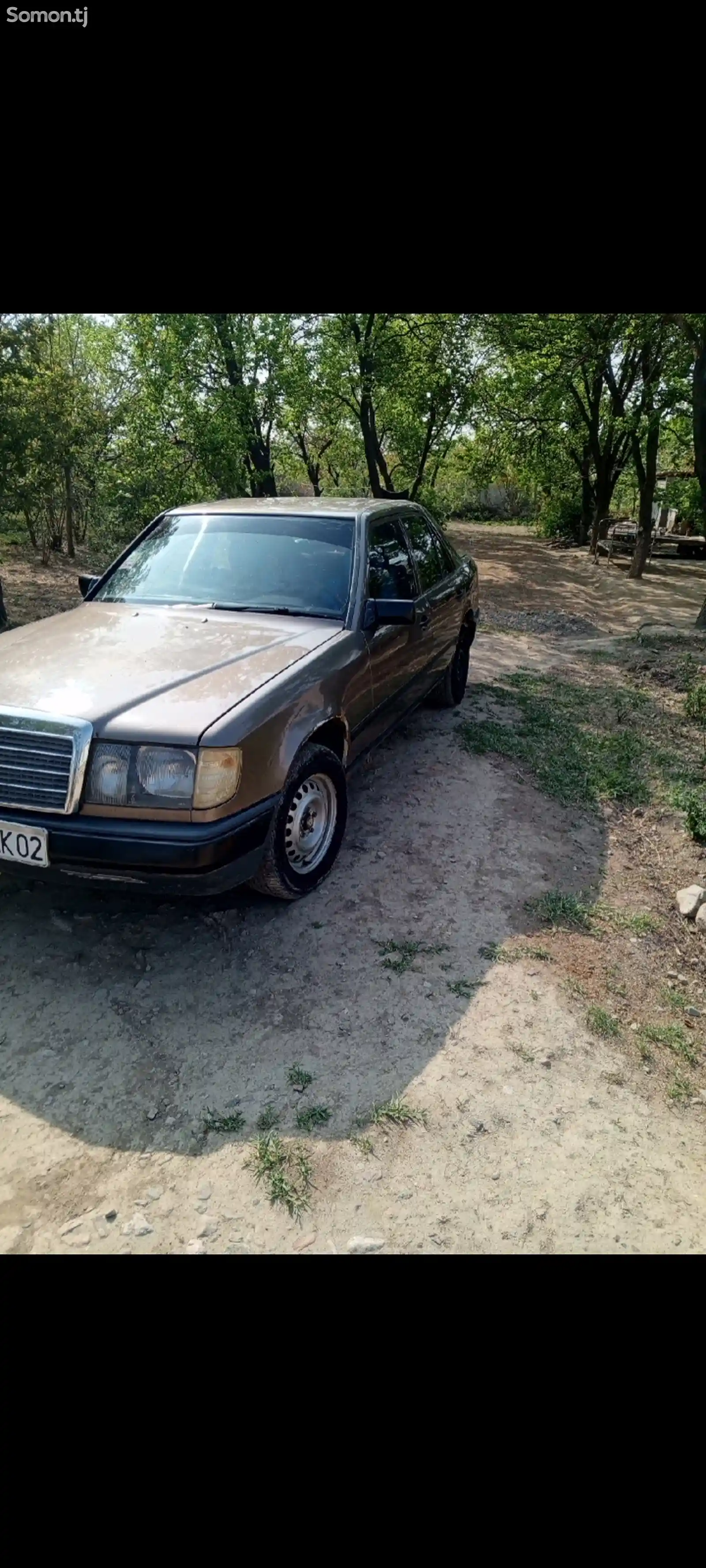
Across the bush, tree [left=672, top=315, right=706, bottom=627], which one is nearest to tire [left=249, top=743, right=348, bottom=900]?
tree [left=672, top=315, right=706, bottom=627]

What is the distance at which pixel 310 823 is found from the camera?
3.42 meters

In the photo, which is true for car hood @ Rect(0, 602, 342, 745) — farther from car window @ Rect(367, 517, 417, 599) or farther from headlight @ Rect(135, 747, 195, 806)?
car window @ Rect(367, 517, 417, 599)

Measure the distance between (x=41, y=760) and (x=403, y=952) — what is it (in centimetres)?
163

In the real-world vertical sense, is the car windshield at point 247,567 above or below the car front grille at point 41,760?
above

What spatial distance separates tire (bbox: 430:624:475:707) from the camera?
5.96 m

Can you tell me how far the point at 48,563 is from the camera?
13.4 m

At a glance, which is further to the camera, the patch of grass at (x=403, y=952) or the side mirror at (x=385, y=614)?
the side mirror at (x=385, y=614)

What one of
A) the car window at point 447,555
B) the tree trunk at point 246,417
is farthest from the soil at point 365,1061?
the tree trunk at point 246,417

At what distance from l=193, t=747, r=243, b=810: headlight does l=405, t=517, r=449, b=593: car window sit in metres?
2.58

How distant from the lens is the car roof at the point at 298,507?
423 centimetres

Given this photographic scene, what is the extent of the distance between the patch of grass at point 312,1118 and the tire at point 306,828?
940 millimetres

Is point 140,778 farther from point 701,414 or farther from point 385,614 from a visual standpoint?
point 701,414

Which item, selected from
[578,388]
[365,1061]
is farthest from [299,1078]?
[578,388]

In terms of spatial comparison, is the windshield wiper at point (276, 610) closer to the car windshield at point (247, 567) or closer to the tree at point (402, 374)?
the car windshield at point (247, 567)
